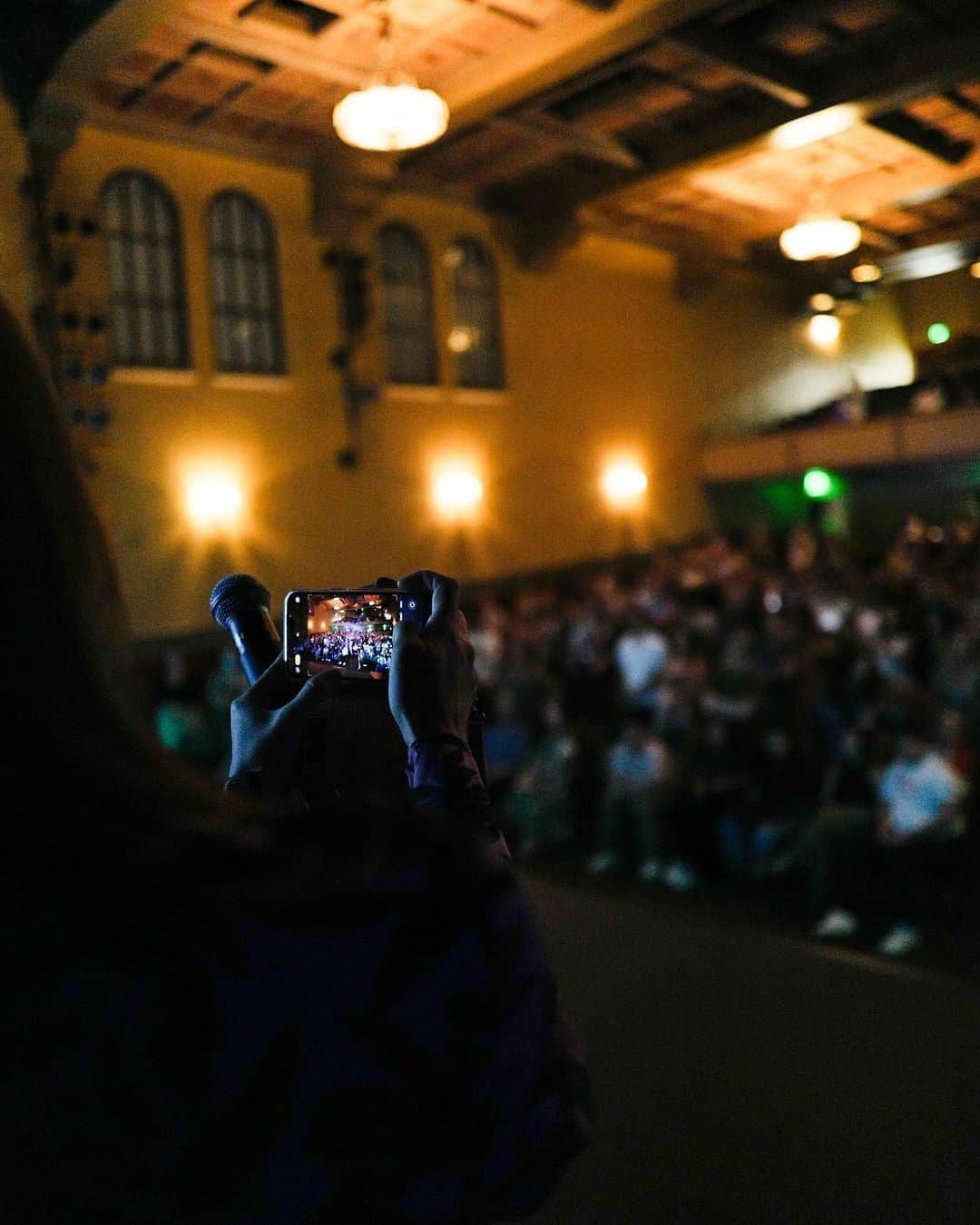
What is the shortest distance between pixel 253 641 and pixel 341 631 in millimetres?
101

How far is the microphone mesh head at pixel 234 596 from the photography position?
101 centimetres

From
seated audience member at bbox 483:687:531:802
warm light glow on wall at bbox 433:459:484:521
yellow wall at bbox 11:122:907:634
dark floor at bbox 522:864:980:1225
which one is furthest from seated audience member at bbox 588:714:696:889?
warm light glow on wall at bbox 433:459:484:521

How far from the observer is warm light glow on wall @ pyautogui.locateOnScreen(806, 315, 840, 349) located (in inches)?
78.1

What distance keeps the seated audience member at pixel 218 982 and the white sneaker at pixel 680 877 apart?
3.93 m

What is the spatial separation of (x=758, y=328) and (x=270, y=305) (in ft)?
21.7

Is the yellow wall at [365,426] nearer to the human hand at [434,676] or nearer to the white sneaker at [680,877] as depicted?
the white sneaker at [680,877]

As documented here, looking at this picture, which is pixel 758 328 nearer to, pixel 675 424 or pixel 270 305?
pixel 675 424

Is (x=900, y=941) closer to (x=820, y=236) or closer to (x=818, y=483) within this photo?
(x=818, y=483)

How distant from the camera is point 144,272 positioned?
7.51m

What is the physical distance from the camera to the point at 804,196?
6.63 ft

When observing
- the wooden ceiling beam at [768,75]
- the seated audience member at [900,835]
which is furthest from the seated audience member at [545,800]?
the wooden ceiling beam at [768,75]

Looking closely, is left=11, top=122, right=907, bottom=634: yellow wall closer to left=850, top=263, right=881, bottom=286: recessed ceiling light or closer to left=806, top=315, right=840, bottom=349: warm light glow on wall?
left=806, top=315, right=840, bottom=349: warm light glow on wall

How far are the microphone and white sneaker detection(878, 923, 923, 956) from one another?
3.30 metres

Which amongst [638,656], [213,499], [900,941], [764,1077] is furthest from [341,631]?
[213,499]
